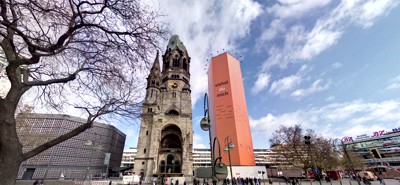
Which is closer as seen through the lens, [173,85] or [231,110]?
[231,110]

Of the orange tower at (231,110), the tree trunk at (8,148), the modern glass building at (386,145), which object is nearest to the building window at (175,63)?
the orange tower at (231,110)

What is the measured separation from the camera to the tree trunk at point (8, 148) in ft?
9.37

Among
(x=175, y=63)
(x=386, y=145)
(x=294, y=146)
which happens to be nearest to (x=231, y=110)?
(x=294, y=146)

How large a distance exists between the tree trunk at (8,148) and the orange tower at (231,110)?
30.3 m

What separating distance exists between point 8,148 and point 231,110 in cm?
3301

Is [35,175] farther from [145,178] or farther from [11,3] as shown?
[11,3]

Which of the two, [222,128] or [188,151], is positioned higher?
[222,128]

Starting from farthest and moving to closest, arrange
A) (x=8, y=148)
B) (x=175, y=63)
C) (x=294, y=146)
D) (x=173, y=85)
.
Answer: (x=175, y=63), (x=173, y=85), (x=294, y=146), (x=8, y=148)

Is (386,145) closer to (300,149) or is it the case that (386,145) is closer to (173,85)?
(300,149)

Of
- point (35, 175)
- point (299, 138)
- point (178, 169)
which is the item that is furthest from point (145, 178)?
point (299, 138)

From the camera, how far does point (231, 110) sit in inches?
1351

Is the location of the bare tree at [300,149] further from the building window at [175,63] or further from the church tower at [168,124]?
the building window at [175,63]

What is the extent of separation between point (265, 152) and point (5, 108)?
107462 millimetres

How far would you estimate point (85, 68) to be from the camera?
421 centimetres
